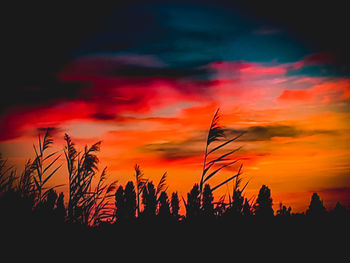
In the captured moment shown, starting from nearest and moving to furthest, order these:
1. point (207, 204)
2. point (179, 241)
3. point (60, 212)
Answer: point (179, 241), point (207, 204), point (60, 212)

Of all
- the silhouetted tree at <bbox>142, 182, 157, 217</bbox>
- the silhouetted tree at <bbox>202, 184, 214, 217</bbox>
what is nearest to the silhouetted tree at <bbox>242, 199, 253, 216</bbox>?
the silhouetted tree at <bbox>202, 184, 214, 217</bbox>

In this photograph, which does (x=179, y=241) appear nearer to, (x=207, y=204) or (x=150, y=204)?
(x=207, y=204)

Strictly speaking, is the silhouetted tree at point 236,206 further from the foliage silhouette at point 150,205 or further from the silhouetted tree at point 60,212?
the silhouetted tree at point 60,212

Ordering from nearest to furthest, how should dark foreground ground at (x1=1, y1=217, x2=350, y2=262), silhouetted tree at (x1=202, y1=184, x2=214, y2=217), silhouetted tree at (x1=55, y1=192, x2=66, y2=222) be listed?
1. dark foreground ground at (x1=1, y1=217, x2=350, y2=262)
2. silhouetted tree at (x1=202, y1=184, x2=214, y2=217)
3. silhouetted tree at (x1=55, y1=192, x2=66, y2=222)

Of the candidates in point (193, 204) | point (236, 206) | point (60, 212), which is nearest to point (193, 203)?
point (193, 204)

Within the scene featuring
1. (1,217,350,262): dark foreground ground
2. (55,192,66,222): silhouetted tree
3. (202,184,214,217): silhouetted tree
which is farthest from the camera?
(55,192,66,222): silhouetted tree

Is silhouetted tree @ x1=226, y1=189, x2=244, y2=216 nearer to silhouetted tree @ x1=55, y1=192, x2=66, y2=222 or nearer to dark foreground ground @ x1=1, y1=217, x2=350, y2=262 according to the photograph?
dark foreground ground @ x1=1, y1=217, x2=350, y2=262

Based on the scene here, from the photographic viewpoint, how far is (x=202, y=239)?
17.3ft

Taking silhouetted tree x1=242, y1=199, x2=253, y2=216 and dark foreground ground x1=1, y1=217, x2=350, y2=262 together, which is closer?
dark foreground ground x1=1, y1=217, x2=350, y2=262

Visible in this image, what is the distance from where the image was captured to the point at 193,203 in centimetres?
645

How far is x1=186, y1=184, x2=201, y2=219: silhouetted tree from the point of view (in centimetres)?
609

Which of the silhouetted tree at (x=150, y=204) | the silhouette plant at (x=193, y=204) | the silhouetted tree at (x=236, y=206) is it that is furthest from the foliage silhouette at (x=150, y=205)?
the silhouetted tree at (x=236, y=206)

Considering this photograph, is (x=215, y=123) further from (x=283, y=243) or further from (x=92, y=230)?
(x=92, y=230)

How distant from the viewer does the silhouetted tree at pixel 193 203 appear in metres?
6.09
